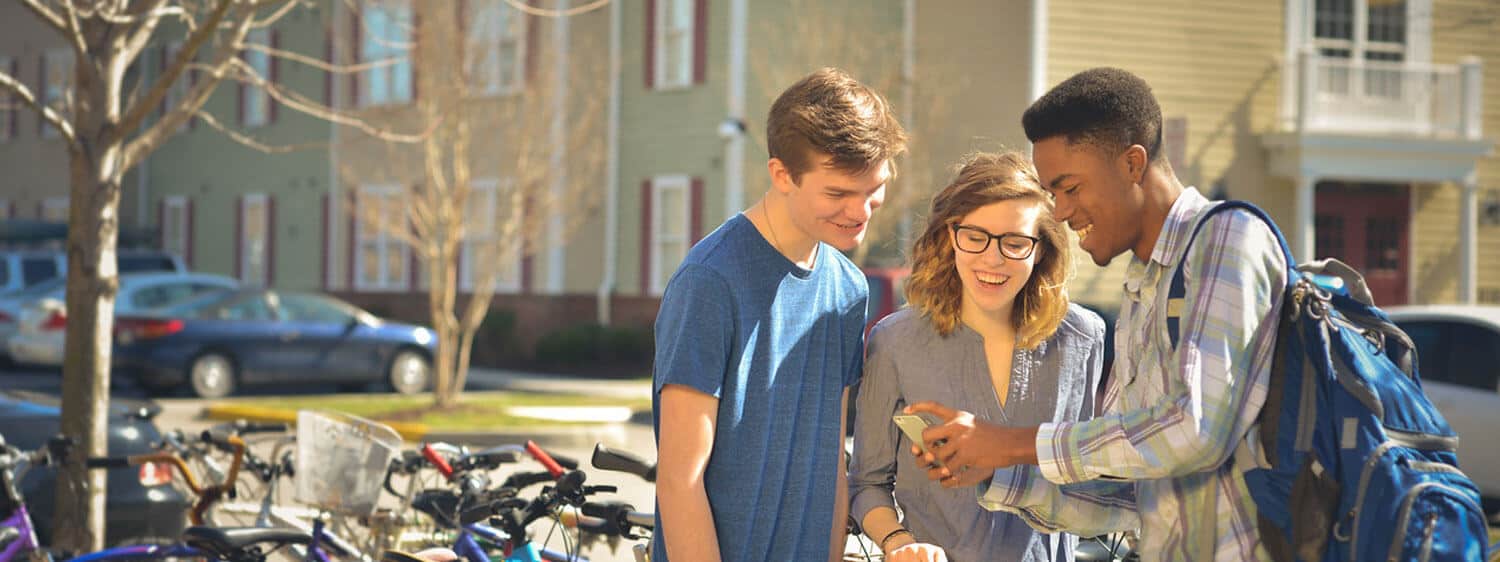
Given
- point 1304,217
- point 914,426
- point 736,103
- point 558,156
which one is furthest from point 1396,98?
point 914,426

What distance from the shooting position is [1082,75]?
3178mm

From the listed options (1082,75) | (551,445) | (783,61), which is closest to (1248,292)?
(1082,75)

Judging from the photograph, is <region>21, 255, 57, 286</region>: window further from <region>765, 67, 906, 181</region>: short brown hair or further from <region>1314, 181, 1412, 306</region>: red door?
<region>765, 67, 906, 181</region>: short brown hair

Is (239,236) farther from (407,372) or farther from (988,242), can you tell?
(988,242)

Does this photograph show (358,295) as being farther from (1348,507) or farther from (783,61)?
(1348,507)

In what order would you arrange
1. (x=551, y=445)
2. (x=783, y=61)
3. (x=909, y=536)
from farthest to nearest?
(x=783, y=61) → (x=551, y=445) → (x=909, y=536)

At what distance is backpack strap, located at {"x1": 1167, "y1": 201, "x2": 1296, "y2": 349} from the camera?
2.81m

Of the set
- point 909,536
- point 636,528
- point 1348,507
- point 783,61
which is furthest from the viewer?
point 783,61

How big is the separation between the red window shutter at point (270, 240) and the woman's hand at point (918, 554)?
29.9m

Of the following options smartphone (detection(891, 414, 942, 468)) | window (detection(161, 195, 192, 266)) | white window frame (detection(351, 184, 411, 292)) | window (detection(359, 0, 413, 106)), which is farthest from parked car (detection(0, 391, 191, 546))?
window (detection(161, 195, 192, 266))

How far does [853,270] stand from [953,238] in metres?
0.23

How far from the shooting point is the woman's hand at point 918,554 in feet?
10.7

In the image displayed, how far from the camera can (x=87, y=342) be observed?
276 inches

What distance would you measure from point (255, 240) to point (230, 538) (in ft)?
94.0
